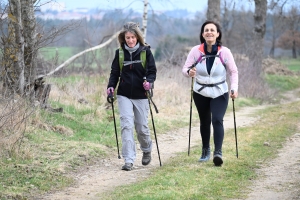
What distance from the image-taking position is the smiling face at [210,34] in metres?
8.90

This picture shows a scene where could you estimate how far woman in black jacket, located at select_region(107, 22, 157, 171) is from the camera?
353 inches

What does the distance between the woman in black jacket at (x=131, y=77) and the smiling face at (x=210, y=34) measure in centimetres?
84

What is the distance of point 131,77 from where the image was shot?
8977 mm

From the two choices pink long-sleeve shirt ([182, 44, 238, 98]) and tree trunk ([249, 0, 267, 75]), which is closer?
pink long-sleeve shirt ([182, 44, 238, 98])

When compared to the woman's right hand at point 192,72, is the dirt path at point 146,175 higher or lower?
lower

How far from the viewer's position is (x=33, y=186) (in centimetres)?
802

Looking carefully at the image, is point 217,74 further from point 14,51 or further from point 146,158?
point 14,51

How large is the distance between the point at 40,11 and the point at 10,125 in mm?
3255

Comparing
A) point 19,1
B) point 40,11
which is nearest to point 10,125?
point 19,1

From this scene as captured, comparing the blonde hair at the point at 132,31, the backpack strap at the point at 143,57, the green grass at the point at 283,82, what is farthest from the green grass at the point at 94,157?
the green grass at the point at 283,82

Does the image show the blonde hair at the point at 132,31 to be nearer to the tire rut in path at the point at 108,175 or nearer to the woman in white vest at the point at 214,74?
the woman in white vest at the point at 214,74

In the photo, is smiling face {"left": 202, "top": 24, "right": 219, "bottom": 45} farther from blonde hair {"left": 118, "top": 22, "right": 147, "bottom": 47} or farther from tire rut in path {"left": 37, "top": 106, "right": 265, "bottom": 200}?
tire rut in path {"left": 37, "top": 106, "right": 265, "bottom": 200}

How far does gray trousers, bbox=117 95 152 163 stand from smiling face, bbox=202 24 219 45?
1.28 m

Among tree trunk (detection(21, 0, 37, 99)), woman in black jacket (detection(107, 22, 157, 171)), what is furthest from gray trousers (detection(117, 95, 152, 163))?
tree trunk (detection(21, 0, 37, 99))
